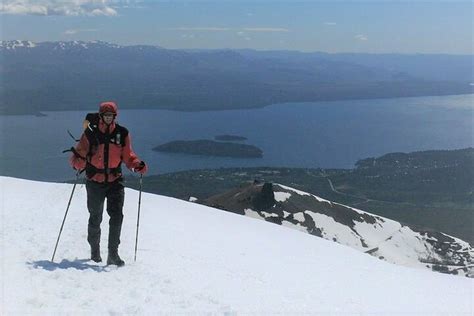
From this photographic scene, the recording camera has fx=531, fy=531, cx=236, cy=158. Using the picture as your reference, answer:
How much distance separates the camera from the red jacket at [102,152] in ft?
31.2

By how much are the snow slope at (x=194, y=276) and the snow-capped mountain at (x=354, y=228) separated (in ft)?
204

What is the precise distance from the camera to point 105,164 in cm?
967

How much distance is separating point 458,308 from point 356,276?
245 centimetres

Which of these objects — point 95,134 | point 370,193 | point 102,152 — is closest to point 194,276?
point 102,152

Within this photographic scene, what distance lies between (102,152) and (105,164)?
234 millimetres

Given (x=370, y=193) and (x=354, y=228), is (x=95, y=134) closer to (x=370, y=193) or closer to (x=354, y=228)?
(x=354, y=228)

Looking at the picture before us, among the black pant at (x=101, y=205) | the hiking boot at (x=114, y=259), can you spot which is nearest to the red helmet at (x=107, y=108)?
the black pant at (x=101, y=205)

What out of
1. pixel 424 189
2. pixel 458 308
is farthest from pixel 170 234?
pixel 424 189

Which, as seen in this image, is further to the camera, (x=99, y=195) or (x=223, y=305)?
(x=99, y=195)

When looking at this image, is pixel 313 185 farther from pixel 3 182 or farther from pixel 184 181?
pixel 3 182

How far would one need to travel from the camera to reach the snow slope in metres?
8.00

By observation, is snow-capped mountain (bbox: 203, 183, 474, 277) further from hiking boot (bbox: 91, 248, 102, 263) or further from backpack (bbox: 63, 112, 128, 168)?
backpack (bbox: 63, 112, 128, 168)

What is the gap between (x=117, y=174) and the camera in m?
9.86

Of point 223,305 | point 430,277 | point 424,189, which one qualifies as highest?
point 223,305
